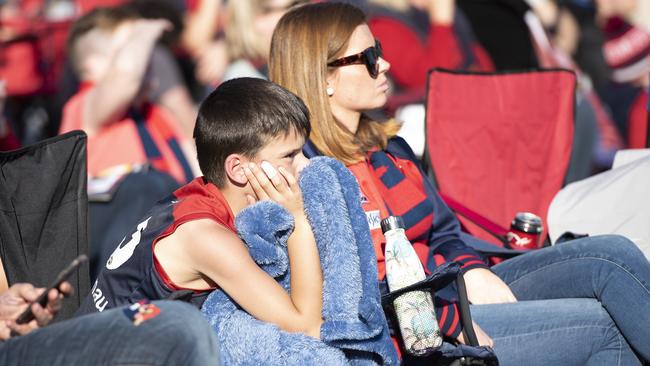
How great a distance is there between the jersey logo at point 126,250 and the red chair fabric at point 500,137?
163 centimetres

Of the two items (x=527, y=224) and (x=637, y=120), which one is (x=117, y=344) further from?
(x=637, y=120)

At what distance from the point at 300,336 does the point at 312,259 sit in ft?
0.65

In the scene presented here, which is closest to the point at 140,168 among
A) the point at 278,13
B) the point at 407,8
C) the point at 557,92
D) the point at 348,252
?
the point at 278,13

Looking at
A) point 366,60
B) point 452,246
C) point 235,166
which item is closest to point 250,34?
point 366,60

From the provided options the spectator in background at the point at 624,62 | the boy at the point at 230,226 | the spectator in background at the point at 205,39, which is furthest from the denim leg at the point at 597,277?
the spectator in background at the point at 624,62

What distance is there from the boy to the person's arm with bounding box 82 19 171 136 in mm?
2419

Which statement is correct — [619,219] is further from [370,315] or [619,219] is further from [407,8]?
[407,8]

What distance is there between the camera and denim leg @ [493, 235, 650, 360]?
312 cm

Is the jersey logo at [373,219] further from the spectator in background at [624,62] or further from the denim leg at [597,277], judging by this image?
the spectator in background at [624,62]

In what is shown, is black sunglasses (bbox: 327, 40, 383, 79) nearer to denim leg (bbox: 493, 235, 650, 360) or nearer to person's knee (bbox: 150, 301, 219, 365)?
denim leg (bbox: 493, 235, 650, 360)

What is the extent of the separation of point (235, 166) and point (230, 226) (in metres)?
0.18

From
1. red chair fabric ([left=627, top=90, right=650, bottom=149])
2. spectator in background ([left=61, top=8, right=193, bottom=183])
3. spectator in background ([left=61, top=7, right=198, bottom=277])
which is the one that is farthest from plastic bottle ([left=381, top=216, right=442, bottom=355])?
red chair fabric ([left=627, top=90, right=650, bottom=149])

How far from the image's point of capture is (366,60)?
3.36m

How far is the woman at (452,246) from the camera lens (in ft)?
10.2
